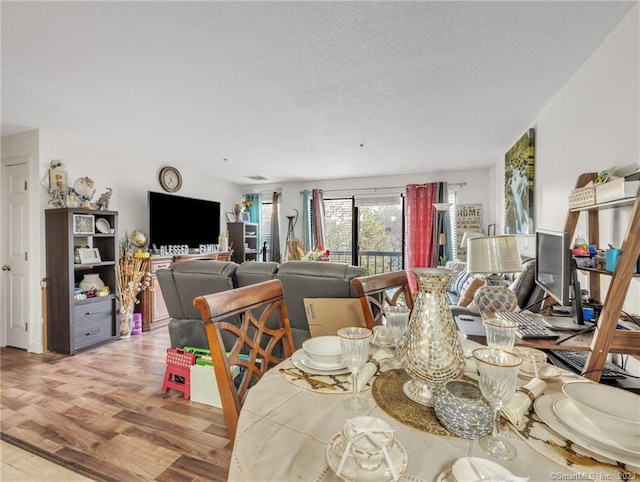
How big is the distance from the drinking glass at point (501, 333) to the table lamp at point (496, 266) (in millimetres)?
1008

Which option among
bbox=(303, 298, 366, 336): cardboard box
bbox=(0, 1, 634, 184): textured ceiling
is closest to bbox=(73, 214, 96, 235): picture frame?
bbox=(0, 1, 634, 184): textured ceiling

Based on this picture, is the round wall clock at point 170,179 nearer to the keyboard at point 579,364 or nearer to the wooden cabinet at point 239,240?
→ the wooden cabinet at point 239,240

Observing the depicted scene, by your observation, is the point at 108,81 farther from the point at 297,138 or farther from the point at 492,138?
the point at 492,138

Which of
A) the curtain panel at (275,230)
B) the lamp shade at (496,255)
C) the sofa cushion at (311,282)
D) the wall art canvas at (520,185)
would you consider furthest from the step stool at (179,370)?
the curtain panel at (275,230)

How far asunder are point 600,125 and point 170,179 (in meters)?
5.06

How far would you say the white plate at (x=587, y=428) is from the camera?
1.75 feet

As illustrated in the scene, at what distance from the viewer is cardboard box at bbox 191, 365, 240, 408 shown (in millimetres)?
2137

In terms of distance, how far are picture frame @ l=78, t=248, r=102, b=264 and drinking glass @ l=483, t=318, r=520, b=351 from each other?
13.0 ft

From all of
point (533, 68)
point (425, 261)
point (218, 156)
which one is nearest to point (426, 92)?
point (533, 68)

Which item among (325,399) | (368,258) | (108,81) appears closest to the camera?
(325,399)

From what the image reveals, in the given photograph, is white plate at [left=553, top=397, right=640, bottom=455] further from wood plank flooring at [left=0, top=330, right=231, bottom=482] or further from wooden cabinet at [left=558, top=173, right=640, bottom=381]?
wood plank flooring at [left=0, top=330, right=231, bottom=482]

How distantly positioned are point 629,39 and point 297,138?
264 centimetres

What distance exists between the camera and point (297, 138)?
11.2ft

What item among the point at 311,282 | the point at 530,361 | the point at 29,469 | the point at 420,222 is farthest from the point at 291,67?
the point at 420,222
